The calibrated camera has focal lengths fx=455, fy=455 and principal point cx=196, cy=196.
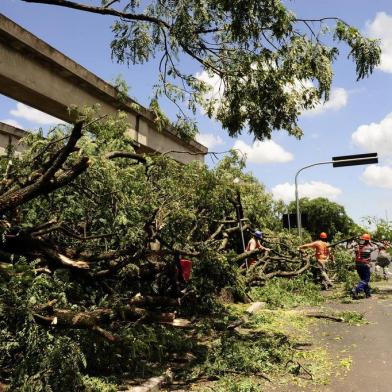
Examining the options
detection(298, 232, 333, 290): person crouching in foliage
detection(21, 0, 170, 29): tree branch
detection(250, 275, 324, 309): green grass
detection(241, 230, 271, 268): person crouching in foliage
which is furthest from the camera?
detection(298, 232, 333, 290): person crouching in foliage

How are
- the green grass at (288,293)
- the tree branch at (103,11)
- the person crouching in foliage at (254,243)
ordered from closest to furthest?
1. the tree branch at (103,11)
2. the green grass at (288,293)
3. the person crouching in foliage at (254,243)

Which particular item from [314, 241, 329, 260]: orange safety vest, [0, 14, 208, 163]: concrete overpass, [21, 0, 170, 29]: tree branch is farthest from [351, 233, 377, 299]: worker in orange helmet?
[21, 0, 170, 29]: tree branch

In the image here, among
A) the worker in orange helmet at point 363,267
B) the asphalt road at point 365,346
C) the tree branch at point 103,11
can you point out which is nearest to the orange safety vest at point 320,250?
the worker in orange helmet at point 363,267

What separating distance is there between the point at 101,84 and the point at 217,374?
8.11 meters

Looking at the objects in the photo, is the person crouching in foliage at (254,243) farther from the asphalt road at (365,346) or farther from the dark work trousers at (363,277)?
the dark work trousers at (363,277)

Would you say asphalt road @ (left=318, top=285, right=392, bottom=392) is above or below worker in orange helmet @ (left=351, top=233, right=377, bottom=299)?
below

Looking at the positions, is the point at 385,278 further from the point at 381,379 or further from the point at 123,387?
the point at 123,387

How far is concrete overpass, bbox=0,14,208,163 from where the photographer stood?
8.79m

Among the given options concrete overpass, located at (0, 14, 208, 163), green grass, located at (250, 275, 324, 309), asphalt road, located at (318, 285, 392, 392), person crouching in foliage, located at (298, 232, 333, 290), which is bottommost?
asphalt road, located at (318, 285, 392, 392)

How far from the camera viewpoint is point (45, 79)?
9.84m

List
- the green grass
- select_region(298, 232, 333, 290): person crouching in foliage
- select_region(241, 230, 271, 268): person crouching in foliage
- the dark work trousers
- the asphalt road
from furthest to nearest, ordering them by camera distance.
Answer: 1. select_region(298, 232, 333, 290): person crouching in foliage
2. select_region(241, 230, 271, 268): person crouching in foliage
3. the dark work trousers
4. the green grass
5. the asphalt road

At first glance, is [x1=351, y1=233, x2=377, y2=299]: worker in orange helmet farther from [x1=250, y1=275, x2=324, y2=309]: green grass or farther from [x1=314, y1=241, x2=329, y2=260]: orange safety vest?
[x1=314, y1=241, x2=329, y2=260]: orange safety vest

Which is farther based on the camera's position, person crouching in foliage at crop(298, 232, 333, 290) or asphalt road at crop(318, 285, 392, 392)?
person crouching in foliage at crop(298, 232, 333, 290)

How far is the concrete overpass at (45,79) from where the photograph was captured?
8.79 m
